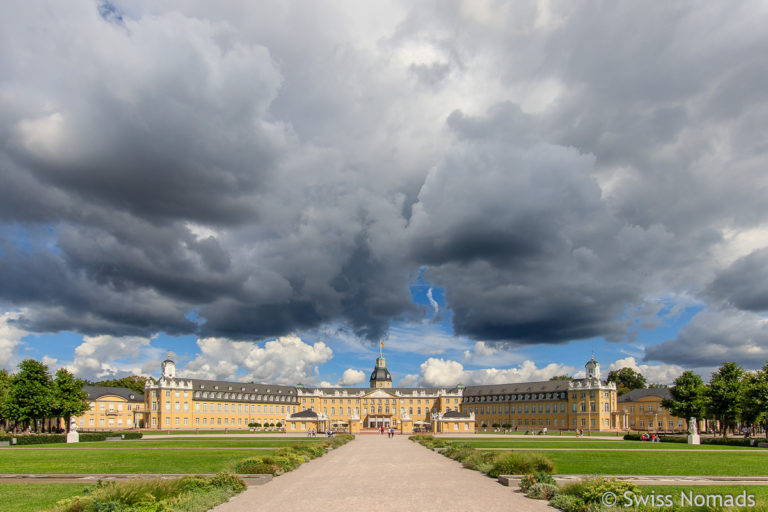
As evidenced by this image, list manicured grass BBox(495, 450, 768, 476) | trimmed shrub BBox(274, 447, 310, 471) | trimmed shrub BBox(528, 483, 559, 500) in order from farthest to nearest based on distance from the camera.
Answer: trimmed shrub BBox(274, 447, 310, 471)
manicured grass BBox(495, 450, 768, 476)
trimmed shrub BBox(528, 483, 559, 500)

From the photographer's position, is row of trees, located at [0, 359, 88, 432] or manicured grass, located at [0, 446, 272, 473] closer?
manicured grass, located at [0, 446, 272, 473]

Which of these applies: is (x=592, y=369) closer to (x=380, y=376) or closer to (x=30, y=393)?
(x=380, y=376)

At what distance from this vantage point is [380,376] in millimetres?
170375

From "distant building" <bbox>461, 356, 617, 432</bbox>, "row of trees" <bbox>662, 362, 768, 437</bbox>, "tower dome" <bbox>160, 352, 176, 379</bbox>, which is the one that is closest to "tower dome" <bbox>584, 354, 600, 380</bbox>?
"distant building" <bbox>461, 356, 617, 432</bbox>

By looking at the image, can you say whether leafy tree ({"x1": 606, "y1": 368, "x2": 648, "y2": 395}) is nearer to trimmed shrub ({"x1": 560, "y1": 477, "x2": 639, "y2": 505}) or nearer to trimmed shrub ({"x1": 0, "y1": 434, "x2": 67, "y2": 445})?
trimmed shrub ({"x1": 0, "y1": 434, "x2": 67, "y2": 445})

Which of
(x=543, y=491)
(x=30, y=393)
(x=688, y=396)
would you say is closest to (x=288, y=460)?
(x=543, y=491)

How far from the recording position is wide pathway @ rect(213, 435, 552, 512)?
17.4 meters

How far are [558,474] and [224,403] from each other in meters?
124

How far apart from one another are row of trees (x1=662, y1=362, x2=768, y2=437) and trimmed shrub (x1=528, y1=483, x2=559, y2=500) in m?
55.1

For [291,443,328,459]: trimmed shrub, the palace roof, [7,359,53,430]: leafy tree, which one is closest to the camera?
[291,443,328,459]: trimmed shrub

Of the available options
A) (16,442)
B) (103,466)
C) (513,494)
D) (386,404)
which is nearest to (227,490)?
(513,494)

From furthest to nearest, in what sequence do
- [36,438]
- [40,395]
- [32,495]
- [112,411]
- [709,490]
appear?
[112,411], [40,395], [36,438], [709,490], [32,495]

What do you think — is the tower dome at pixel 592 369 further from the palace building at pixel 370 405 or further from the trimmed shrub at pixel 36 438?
the trimmed shrub at pixel 36 438

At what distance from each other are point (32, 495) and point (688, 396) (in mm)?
85168
